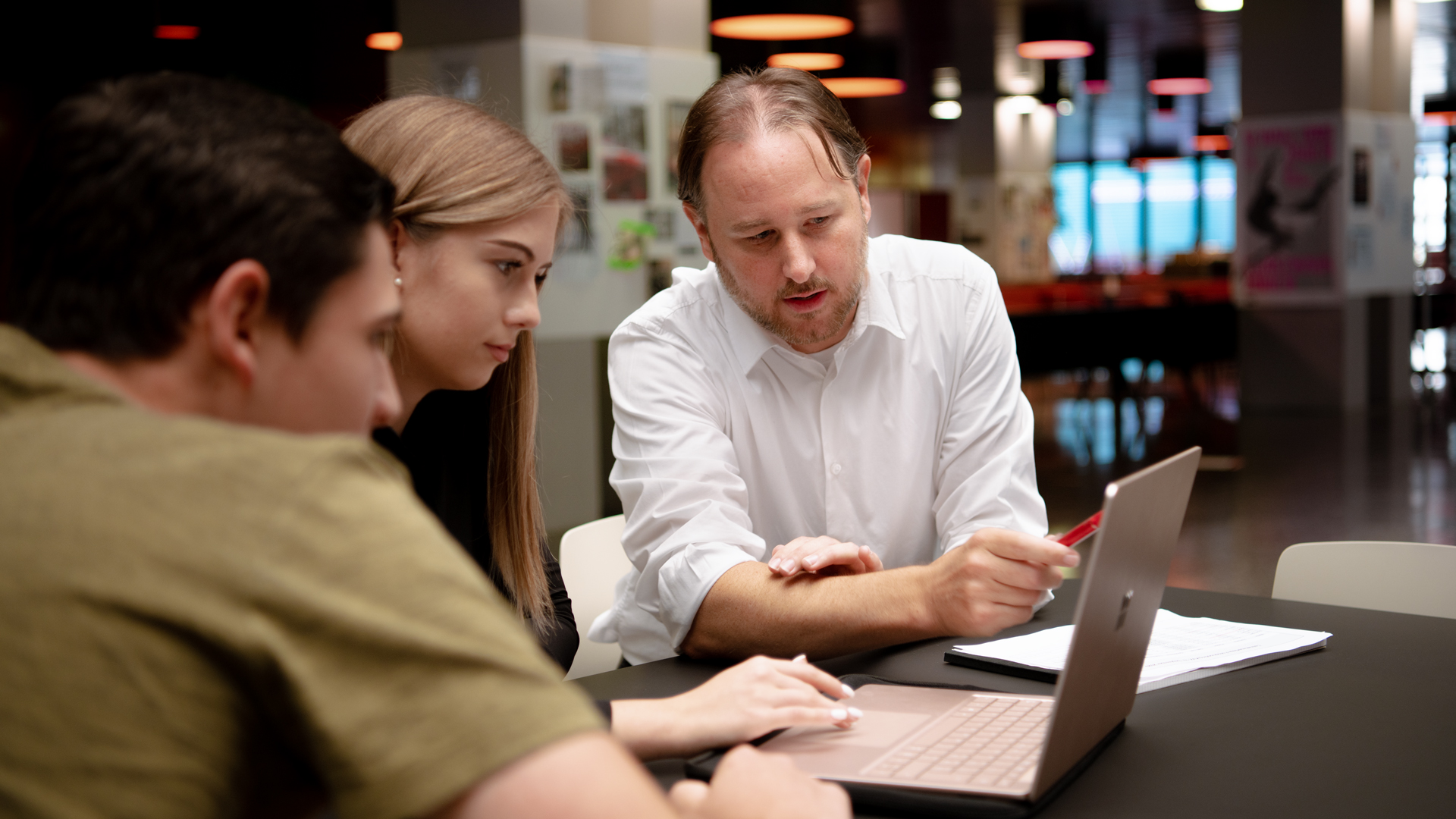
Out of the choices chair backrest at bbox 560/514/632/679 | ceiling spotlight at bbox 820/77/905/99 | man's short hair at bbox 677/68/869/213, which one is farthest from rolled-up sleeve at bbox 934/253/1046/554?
ceiling spotlight at bbox 820/77/905/99

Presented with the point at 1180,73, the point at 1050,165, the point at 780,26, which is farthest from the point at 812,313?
the point at 1050,165

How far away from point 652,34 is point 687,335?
4355 millimetres

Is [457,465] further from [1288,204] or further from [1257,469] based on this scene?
[1288,204]

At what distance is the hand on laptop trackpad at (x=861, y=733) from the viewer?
1.10 metres

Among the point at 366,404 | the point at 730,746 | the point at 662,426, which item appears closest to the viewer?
the point at 366,404

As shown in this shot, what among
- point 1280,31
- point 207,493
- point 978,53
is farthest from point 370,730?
point 978,53

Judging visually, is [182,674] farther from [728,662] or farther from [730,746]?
[728,662]

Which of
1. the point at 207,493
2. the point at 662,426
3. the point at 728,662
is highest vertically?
the point at 207,493

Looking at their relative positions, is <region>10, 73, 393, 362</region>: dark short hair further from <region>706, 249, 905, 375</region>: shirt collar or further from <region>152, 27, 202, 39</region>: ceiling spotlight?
<region>152, 27, 202, 39</region>: ceiling spotlight

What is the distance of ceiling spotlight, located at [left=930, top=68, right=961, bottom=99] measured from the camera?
13138 millimetres

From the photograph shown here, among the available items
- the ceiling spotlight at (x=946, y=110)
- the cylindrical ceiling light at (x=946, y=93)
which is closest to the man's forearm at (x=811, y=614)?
the cylindrical ceiling light at (x=946, y=93)

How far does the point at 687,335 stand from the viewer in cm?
197

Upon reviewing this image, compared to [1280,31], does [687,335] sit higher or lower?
lower

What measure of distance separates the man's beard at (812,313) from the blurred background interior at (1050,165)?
1.34 feet
